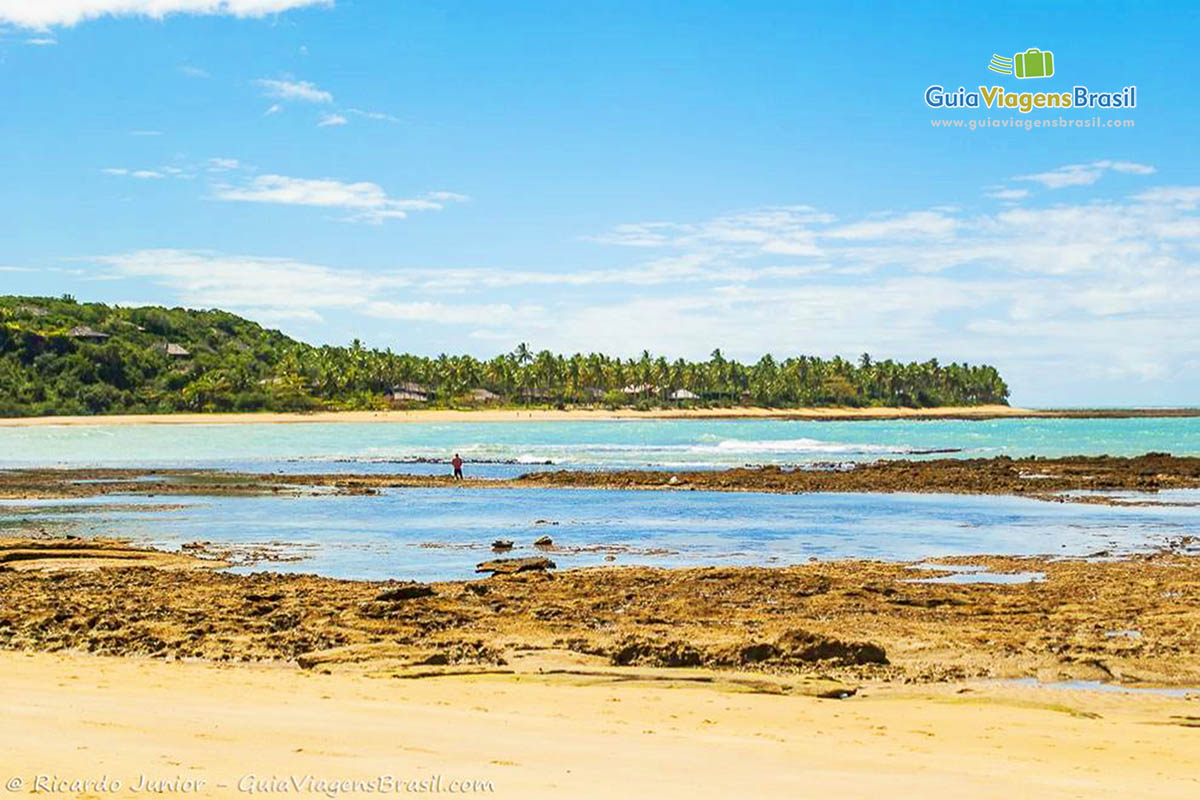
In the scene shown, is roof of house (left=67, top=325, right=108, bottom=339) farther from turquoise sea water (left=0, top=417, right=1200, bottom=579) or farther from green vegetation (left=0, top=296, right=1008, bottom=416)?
turquoise sea water (left=0, top=417, right=1200, bottom=579)

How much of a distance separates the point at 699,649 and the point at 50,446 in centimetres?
8541

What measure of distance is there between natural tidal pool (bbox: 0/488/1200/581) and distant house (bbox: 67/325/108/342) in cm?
13886

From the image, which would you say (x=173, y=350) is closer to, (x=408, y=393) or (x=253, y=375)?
(x=253, y=375)

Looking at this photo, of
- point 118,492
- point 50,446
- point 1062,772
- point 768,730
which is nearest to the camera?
point 1062,772

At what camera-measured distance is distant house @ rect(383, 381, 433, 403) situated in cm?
16407

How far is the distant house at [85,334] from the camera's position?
167 meters

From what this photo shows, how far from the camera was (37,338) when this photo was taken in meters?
160

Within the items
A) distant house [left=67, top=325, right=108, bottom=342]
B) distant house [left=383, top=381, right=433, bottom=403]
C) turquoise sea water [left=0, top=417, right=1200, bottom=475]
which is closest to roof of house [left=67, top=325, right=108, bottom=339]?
distant house [left=67, top=325, right=108, bottom=342]

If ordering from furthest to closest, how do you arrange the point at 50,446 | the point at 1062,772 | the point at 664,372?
the point at 664,372 → the point at 50,446 → the point at 1062,772

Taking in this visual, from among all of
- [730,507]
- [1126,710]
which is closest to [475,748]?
[1126,710]

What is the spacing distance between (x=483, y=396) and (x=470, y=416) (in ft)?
50.9

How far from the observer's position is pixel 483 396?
173 metres

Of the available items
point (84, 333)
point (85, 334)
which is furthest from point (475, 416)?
point (84, 333)

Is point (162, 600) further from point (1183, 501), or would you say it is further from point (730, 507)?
point (1183, 501)
